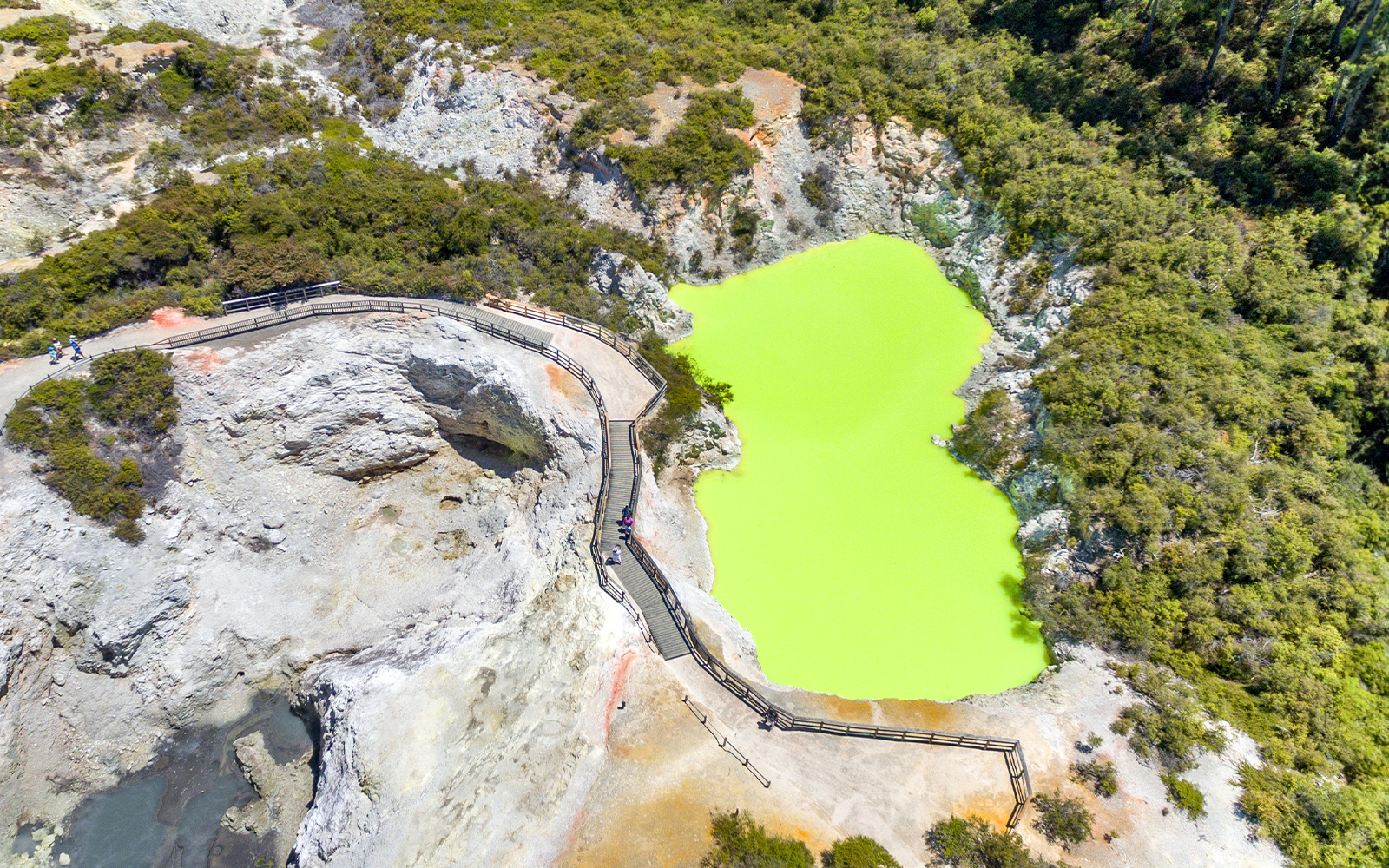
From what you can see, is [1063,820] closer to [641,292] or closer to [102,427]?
[641,292]

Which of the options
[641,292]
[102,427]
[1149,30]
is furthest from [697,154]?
[102,427]

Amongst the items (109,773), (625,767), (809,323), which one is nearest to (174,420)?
(109,773)

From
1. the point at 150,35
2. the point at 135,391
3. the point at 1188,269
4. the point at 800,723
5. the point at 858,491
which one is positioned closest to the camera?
the point at 800,723

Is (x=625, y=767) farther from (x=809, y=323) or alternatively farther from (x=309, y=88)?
(x=309, y=88)

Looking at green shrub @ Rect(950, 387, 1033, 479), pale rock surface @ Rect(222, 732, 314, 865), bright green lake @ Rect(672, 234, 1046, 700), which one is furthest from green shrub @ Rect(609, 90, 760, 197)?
pale rock surface @ Rect(222, 732, 314, 865)

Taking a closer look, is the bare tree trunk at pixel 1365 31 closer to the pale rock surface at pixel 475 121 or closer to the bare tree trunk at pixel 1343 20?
the bare tree trunk at pixel 1343 20

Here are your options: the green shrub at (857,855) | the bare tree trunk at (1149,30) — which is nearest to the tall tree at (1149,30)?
the bare tree trunk at (1149,30)
